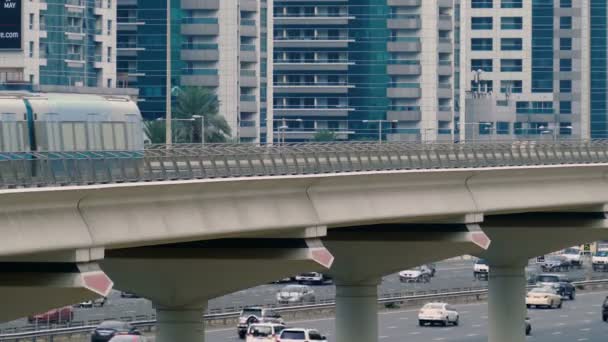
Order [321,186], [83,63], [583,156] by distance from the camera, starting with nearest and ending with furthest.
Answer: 1. [321,186]
2. [583,156]
3. [83,63]

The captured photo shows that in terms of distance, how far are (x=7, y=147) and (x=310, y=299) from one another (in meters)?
65.8

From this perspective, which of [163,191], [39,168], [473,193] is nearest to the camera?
[39,168]

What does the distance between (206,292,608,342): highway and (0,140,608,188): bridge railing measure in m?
23.8

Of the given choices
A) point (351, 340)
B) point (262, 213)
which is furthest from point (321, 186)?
point (351, 340)

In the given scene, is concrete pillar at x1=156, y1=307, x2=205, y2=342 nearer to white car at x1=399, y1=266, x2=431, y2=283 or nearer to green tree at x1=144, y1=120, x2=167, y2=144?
white car at x1=399, y1=266, x2=431, y2=283

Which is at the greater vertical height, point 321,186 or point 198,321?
point 321,186

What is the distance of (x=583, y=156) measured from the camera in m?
76.2

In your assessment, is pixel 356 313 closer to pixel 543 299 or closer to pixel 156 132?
pixel 543 299

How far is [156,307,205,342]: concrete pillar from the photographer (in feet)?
206

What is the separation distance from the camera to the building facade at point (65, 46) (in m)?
176

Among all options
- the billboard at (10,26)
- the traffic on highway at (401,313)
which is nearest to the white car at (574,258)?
the traffic on highway at (401,313)

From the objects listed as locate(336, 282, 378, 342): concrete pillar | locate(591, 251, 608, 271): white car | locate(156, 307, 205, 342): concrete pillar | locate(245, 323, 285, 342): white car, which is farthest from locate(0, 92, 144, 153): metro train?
locate(591, 251, 608, 271): white car

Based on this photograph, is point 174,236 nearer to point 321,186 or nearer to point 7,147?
point 7,147

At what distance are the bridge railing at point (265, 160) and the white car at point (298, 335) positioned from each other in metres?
15.0
